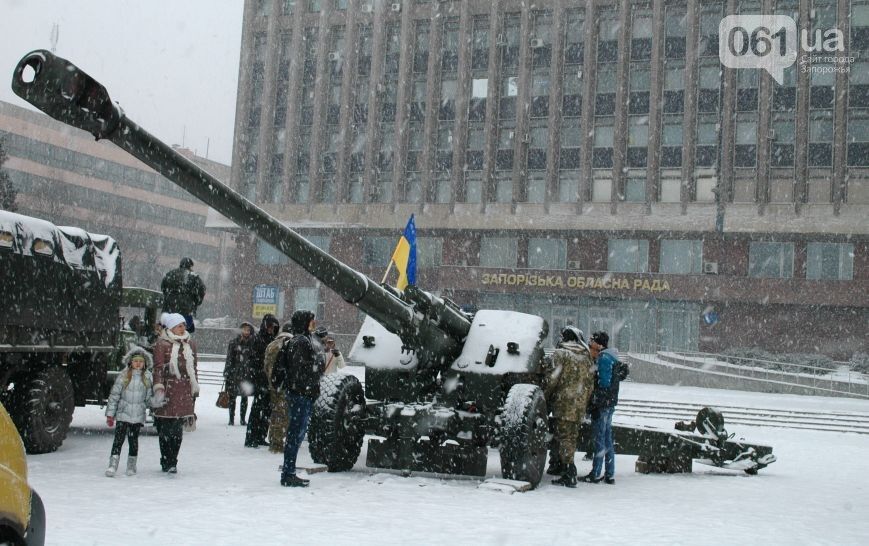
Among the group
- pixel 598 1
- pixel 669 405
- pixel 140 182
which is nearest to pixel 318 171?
pixel 598 1

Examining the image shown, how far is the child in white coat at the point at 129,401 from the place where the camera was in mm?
8883

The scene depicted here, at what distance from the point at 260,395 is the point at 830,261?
33.8m

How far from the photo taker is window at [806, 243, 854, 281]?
39438mm

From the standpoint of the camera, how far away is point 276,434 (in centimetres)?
1131

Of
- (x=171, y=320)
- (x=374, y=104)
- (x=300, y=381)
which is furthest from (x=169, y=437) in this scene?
(x=374, y=104)

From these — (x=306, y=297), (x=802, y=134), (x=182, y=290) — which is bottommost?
(x=182, y=290)

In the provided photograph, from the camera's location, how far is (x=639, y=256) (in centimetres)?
4241

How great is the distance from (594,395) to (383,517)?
3.38 m

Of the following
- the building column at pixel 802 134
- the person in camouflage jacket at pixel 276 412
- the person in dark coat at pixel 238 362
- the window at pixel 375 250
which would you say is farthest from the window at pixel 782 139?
the person in camouflage jacket at pixel 276 412

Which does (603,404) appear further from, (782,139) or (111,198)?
(111,198)

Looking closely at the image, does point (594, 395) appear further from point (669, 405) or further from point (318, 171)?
point (318, 171)

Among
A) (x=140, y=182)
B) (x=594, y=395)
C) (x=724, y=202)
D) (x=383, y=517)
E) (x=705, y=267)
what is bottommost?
(x=383, y=517)

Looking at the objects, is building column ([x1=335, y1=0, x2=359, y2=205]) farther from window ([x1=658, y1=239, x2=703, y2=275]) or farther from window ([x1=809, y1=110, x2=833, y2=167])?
window ([x1=809, y1=110, x2=833, y2=167])

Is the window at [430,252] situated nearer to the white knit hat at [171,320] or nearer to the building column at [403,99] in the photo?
the building column at [403,99]
